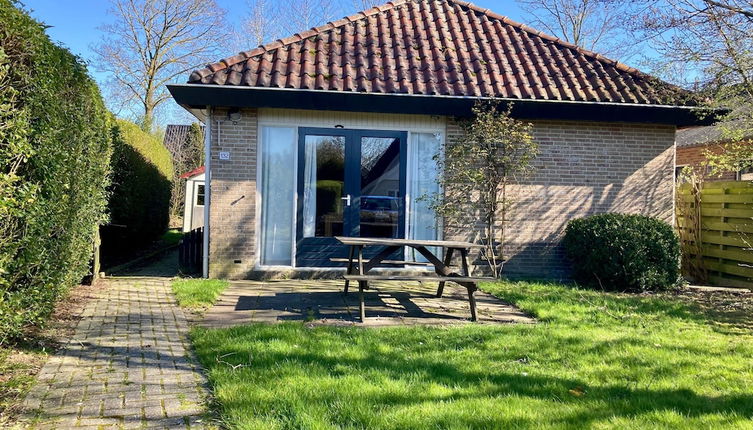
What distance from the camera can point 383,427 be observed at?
306 cm

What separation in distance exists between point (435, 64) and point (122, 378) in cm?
766

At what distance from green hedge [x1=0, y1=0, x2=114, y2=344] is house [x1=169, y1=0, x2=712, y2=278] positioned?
2903mm

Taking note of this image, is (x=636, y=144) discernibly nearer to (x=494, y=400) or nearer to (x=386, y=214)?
(x=386, y=214)

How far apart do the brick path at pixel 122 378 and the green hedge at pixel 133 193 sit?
4.53m

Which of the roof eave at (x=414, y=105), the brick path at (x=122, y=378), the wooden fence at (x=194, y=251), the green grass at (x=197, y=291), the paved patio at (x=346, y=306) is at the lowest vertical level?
the brick path at (x=122, y=378)

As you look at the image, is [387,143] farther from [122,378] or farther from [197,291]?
[122,378]

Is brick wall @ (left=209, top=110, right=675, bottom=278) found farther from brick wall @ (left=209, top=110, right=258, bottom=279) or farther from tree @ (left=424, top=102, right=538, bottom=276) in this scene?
brick wall @ (left=209, top=110, right=258, bottom=279)

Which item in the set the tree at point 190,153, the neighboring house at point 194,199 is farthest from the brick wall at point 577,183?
the tree at point 190,153

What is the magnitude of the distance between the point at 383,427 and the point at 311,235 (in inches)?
248

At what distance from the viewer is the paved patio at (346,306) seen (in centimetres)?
595

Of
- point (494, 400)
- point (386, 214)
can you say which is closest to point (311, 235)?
point (386, 214)

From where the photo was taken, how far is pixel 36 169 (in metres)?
4.27

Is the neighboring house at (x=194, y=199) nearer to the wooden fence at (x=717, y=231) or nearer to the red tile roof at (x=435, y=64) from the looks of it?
the red tile roof at (x=435, y=64)

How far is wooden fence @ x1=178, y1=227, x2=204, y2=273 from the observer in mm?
9672
